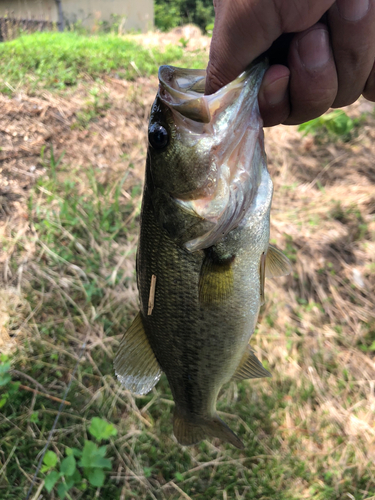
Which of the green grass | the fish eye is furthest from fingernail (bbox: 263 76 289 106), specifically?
the green grass

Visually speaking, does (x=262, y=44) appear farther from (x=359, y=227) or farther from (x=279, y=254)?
(x=359, y=227)

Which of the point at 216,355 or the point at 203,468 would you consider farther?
the point at 203,468

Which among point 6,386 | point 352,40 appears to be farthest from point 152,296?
point 6,386

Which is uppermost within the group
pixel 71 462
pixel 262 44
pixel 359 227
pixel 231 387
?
pixel 262 44

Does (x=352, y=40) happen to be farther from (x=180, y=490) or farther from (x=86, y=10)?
(x=86, y=10)

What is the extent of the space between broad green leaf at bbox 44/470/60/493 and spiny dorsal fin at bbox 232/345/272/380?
140cm

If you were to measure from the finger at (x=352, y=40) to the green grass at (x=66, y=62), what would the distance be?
12.9 feet

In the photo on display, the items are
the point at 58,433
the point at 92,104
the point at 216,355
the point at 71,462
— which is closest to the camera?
the point at 216,355

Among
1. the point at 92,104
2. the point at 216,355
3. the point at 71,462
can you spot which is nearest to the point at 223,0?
the point at 216,355

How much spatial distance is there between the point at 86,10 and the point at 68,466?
17.4m

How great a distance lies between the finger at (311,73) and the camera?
102cm

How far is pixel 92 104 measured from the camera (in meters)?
4.13

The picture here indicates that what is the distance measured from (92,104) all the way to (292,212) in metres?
2.75

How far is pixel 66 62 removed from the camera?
184 inches
